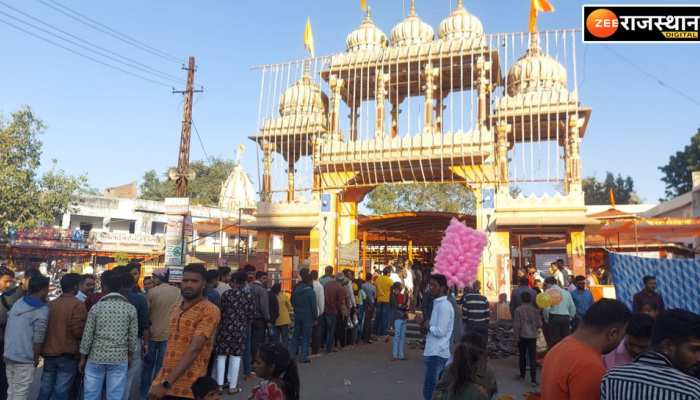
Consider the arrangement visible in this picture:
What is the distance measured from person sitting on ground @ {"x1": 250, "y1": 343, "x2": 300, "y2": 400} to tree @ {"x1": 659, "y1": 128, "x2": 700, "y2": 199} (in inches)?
1423

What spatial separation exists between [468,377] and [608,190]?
49998 millimetres

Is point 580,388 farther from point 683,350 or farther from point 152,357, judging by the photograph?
point 152,357

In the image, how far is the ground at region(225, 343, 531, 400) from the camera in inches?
293

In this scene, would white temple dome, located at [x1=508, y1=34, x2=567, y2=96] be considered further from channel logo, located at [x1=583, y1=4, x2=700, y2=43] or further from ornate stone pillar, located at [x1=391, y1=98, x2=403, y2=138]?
channel logo, located at [x1=583, y1=4, x2=700, y2=43]

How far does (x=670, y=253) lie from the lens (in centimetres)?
2053

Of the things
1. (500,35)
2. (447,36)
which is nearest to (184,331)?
(500,35)

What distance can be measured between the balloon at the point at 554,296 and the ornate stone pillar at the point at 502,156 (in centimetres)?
918

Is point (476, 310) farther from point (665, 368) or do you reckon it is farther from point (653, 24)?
point (653, 24)

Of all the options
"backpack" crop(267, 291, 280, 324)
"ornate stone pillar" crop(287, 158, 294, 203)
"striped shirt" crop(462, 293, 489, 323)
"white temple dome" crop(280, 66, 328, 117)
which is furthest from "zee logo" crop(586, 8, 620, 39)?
"ornate stone pillar" crop(287, 158, 294, 203)

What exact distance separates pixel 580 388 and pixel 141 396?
583 cm

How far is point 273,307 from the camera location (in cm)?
872

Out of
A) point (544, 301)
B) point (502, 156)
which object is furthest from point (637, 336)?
point (502, 156)

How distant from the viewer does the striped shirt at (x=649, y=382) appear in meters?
2.10

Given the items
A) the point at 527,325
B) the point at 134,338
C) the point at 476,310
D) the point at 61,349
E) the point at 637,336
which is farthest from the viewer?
the point at 527,325
